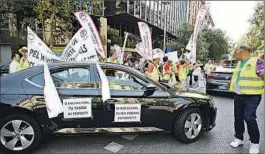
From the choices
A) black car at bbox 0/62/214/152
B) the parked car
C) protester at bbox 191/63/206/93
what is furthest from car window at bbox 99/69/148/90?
protester at bbox 191/63/206/93

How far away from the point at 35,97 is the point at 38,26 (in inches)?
703

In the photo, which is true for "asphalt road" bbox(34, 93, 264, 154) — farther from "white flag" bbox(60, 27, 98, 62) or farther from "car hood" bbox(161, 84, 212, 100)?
"white flag" bbox(60, 27, 98, 62)

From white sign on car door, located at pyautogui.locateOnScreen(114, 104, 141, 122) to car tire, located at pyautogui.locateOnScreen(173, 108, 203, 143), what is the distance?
0.70 m

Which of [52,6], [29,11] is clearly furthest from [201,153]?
[29,11]

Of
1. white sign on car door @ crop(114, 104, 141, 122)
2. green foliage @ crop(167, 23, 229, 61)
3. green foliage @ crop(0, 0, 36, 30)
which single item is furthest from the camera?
green foliage @ crop(167, 23, 229, 61)

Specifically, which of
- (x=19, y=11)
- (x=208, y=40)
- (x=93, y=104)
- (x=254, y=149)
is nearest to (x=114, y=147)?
(x=93, y=104)

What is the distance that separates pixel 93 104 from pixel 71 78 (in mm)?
552

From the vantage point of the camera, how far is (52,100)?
13.3 ft

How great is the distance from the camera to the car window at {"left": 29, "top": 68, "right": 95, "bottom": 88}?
4.35m

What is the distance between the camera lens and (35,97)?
165 inches

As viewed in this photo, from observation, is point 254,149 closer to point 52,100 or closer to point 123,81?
point 123,81

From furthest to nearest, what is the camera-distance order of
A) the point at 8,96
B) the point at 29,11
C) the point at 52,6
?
the point at 29,11 < the point at 52,6 < the point at 8,96

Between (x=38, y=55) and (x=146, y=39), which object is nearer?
(x=38, y=55)

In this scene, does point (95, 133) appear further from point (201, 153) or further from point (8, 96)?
point (201, 153)
